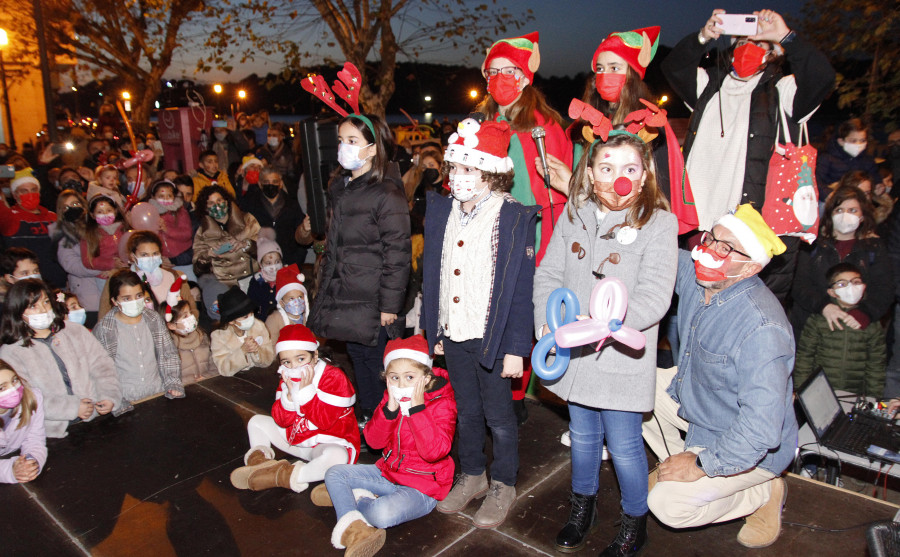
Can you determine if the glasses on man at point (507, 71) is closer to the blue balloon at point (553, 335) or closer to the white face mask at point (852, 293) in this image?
the blue balloon at point (553, 335)

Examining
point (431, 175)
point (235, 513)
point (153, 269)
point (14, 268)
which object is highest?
point (431, 175)

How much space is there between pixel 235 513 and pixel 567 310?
2087 millimetres

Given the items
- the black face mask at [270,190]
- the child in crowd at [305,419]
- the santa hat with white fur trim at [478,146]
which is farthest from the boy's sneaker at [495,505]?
the black face mask at [270,190]

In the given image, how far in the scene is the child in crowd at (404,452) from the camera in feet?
9.80

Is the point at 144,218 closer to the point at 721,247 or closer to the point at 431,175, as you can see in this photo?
the point at 431,175

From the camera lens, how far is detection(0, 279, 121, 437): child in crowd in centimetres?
393

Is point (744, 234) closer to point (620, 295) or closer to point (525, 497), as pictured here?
point (620, 295)

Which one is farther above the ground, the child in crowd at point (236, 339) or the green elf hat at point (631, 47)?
the green elf hat at point (631, 47)

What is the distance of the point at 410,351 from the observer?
3074 millimetres

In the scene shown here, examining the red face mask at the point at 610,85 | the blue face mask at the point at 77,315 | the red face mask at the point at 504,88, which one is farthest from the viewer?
the blue face mask at the point at 77,315

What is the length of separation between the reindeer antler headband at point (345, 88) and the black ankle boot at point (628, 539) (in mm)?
2389

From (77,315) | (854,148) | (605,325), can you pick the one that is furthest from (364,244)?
(854,148)

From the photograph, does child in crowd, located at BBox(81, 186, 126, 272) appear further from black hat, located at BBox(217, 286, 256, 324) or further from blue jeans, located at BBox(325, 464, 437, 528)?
blue jeans, located at BBox(325, 464, 437, 528)

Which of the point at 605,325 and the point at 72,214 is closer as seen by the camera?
the point at 605,325
